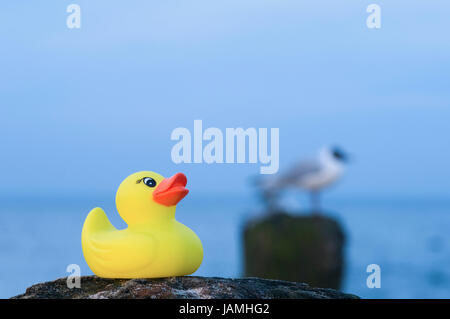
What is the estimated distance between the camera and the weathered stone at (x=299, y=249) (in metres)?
7.84

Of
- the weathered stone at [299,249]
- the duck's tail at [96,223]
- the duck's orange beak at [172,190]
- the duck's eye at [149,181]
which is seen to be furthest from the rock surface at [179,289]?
the weathered stone at [299,249]

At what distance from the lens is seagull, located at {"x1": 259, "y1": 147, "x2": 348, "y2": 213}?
25.8ft

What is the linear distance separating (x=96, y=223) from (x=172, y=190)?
0.63m

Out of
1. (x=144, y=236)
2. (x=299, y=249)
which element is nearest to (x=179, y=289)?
(x=144, y=236)

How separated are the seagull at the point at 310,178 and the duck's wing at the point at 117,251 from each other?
12.5 feet

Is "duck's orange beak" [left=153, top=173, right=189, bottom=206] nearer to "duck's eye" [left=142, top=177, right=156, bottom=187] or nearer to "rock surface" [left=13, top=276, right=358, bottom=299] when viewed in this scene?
"duck's eye" [left=142, top=177, right=156, bottom=187]

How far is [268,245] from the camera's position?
8.05 meters

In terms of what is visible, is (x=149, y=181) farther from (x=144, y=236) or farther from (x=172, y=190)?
(x=144, y=236)

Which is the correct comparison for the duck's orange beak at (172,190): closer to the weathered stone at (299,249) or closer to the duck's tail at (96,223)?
the duck's tail at (96,223)

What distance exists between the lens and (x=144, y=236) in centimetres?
427

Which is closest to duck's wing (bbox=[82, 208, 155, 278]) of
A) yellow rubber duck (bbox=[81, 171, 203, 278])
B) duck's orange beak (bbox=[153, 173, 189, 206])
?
yellow rubber duck (bbox=[81, 171, 203, 278])
